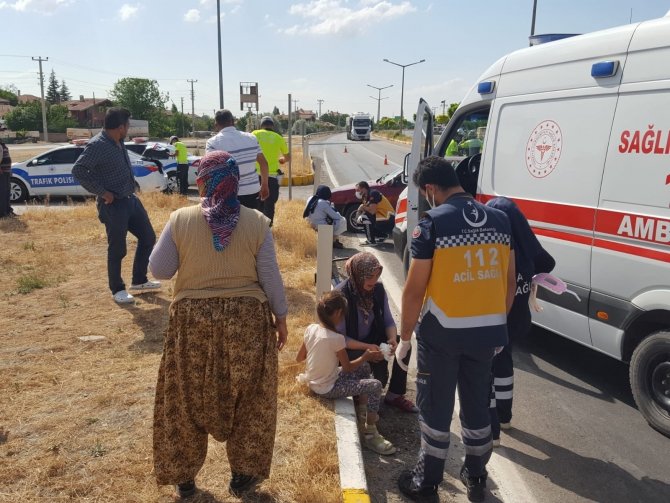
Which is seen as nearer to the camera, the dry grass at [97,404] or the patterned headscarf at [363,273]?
the dry grass at [97,404]

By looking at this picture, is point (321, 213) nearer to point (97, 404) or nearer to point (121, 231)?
point (121, 231)

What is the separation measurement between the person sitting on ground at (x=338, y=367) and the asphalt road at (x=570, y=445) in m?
0.25

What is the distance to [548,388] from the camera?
458 centimetres

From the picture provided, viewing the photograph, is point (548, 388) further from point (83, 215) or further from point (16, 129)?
point (16, 129)

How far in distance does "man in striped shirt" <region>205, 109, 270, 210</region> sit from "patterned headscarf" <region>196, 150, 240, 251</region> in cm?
348

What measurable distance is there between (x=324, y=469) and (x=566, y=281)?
7.96 ft

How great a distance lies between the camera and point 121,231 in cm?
587

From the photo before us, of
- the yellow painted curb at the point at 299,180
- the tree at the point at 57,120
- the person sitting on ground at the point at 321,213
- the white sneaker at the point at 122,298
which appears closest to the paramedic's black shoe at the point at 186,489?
the white sneaker at the point at 122,298

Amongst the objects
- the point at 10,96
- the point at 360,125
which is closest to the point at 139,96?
the point at 10,96

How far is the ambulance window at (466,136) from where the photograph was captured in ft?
18.9

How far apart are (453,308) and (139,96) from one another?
108220 mm

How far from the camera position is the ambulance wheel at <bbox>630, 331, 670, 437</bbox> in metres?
3.75

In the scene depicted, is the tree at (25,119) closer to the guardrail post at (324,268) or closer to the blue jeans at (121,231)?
the blue jeans at (121,231)

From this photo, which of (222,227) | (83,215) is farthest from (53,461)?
(83,215)
